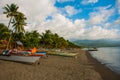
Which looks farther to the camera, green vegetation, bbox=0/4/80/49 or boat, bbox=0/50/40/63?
green vegetation, bbox=0/4/80/49

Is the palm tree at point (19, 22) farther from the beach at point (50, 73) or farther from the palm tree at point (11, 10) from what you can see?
the beach at point (50, 73)

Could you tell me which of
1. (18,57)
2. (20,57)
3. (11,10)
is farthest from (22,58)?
(11,10)

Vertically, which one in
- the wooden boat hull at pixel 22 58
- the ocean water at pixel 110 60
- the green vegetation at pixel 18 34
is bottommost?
the ocean water at pixel 110 60

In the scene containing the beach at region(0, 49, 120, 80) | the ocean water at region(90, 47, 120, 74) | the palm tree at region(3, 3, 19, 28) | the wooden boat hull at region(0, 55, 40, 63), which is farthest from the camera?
the palm tree at region(3, 3, 19, 28)

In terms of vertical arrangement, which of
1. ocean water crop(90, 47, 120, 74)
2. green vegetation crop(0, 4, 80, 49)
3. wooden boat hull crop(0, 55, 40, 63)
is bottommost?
ocean water crop(90, 47, 120, 74)

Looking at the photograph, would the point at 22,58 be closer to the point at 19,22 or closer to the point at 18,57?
the point at 18,57

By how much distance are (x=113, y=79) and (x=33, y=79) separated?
7879 millimetres

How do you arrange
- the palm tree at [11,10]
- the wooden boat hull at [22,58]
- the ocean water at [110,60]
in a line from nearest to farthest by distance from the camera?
the wooden boat hull at [22,58] < the ocean water at [110,60] < the palm tree at [11,10]

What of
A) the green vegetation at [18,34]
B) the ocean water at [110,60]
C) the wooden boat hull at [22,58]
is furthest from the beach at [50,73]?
the green vegetation at [18,34]

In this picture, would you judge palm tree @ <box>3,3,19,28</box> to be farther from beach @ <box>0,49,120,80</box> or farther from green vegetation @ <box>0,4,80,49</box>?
beach @ <box>0,49,120,80</box>

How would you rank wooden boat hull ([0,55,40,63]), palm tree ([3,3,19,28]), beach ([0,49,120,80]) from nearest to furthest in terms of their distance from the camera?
beach ([0,49,120,80])
wooden boat hull ([0,55,40,63])
palm tree ([3,3,19,28])

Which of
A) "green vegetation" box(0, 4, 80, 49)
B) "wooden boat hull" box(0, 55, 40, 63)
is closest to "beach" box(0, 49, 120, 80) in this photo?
"wooden boat hull" box(0, 55, 40, 63)

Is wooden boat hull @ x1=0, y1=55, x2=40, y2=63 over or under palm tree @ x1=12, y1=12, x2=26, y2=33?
under

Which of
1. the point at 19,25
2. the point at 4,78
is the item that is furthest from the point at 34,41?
the point at 4,78
